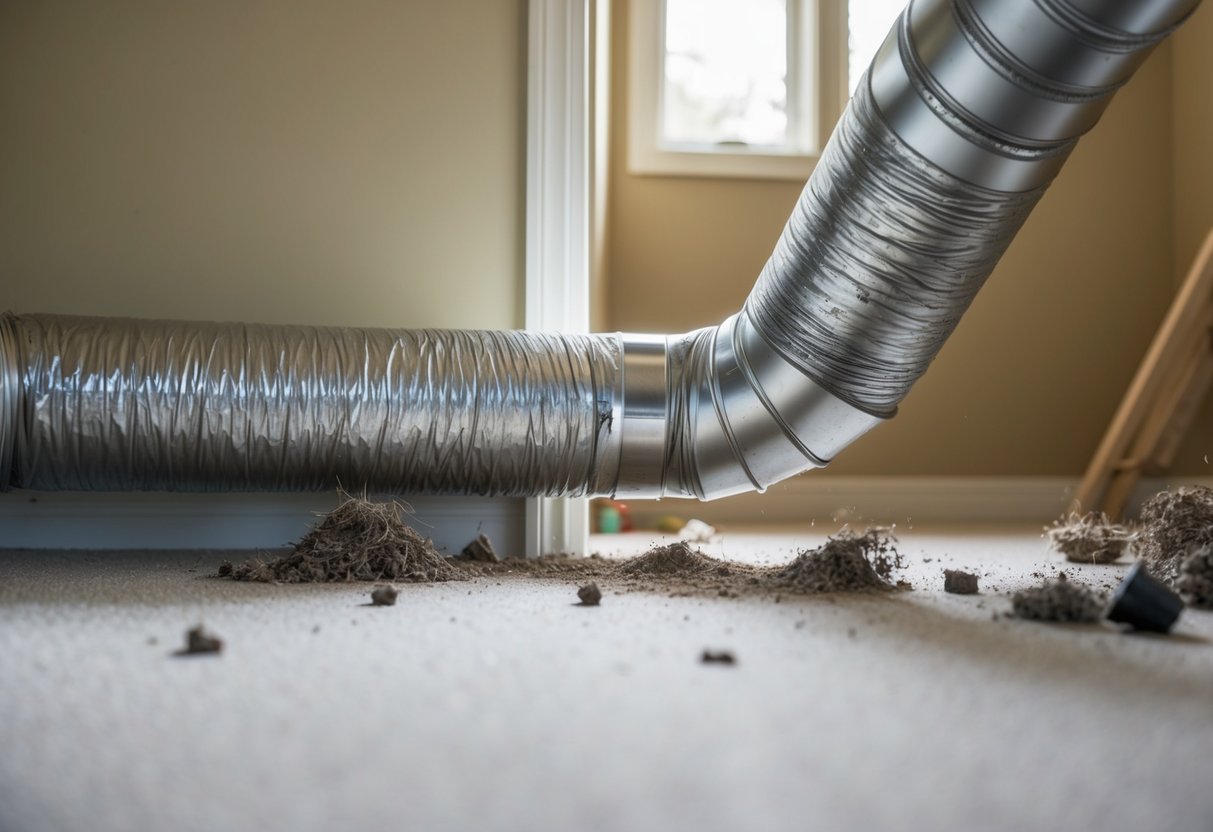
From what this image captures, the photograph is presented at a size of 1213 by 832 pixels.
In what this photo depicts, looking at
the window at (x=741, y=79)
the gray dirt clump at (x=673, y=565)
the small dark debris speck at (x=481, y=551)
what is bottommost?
the small dark debris speck at (x=481, y=551)

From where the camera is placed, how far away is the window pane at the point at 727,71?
143 inches

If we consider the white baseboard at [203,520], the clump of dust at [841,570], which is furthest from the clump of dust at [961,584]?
the white baseboard at [203,520]

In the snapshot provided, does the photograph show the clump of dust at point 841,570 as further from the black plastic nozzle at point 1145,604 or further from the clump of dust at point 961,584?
the black plastic nozzle at point 1145,604

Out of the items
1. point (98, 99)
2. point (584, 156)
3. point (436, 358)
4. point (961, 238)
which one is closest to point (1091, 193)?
point (584, 156)

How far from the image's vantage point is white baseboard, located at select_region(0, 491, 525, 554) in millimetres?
2113

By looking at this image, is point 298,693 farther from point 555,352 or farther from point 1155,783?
point 555,352

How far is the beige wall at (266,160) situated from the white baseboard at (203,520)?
1.22 ft

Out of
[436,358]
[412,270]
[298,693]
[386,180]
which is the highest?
[386,180]

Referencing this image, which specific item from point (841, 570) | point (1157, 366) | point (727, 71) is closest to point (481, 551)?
point (841, 570)

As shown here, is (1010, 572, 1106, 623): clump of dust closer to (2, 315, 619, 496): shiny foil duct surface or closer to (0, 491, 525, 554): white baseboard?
(2, 315, 619, 496): shiny foil duct surface

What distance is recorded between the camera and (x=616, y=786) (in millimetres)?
714

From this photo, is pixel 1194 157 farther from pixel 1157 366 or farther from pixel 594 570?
pixel 594 570

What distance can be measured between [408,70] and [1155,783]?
6.35 ft

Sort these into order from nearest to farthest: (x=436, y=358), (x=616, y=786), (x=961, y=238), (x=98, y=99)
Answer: (x=616, y=786), (x=961, y=238), (x=436, y=358), (x=98, y=99)
